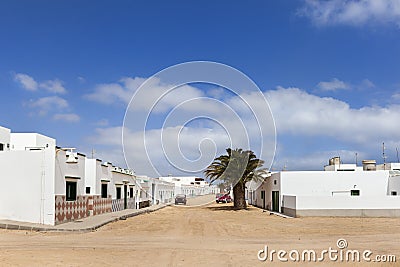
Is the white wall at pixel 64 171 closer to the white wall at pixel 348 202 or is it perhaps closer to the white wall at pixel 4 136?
the white wall at pixel 4 136

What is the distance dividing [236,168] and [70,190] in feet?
63.9

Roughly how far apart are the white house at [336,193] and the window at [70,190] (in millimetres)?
15157

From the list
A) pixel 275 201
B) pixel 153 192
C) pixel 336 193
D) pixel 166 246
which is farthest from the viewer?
pixel 153 192

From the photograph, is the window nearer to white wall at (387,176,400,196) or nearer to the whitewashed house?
the whitewashed house

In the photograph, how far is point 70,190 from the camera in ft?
81.5

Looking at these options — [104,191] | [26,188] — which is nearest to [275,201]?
[104,191]

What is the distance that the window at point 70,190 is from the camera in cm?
2430

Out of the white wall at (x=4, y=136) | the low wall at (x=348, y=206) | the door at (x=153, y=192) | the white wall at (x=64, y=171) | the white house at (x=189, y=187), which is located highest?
the white wall at (x=4, y=136)

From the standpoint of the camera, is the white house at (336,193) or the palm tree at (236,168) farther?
the palm tree at (236,168)

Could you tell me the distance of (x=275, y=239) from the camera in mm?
17328

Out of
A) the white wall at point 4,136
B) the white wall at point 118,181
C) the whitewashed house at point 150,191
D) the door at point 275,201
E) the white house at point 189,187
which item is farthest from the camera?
the white house at point 189,187

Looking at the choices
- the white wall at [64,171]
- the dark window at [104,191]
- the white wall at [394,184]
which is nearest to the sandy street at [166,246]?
the white wall at [64,171]

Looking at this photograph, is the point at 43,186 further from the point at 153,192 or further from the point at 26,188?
the point at 153,192

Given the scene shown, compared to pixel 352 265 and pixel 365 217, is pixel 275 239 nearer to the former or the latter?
pixel 352 265
